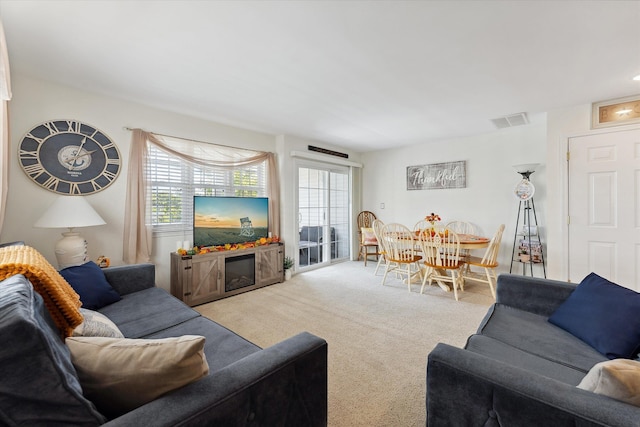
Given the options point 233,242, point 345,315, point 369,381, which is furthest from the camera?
point 233,242

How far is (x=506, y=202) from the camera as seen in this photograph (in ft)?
14.4

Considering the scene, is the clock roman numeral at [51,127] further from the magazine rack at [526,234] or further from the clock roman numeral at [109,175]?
the magazine rack at [526,234]

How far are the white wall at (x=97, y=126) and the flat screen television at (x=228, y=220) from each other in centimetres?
30

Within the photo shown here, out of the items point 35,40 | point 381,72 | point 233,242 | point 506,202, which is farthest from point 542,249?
point 35,40

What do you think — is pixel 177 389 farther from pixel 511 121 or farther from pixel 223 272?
pixel 511 121

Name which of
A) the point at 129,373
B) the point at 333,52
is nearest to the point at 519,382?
the point at 129,373

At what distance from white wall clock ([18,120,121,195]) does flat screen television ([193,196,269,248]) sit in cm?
99

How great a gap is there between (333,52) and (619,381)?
7.76ft

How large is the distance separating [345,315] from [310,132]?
2.93 meters

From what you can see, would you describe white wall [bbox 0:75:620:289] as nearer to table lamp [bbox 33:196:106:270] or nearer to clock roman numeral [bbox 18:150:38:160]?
clock roman numeral [bbox 18:150:38:160]

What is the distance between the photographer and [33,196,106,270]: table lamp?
92.9 inches

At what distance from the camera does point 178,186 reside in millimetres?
3570

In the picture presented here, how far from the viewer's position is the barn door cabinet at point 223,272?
10.6ft

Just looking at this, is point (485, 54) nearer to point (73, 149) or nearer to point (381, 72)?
point (381, 72)
